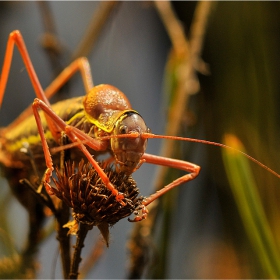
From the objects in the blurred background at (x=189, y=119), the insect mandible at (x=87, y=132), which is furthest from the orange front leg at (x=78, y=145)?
the blurred background at (x=189, y=119)

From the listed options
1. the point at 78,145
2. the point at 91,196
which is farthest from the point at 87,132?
the point at 91,196

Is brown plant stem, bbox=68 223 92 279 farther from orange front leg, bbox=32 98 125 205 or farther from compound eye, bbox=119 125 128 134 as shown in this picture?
compound eye, bbox=119 125 128 134

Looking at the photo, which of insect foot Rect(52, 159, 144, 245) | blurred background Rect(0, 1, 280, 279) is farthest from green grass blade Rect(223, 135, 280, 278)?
insect foot Rect(52, 159, 144, 245)

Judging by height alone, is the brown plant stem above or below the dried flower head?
below

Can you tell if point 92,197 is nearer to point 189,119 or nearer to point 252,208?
point 252,208

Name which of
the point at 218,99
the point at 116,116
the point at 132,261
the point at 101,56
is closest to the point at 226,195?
the point at 218,99

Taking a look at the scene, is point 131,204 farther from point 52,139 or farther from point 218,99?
point 218,99

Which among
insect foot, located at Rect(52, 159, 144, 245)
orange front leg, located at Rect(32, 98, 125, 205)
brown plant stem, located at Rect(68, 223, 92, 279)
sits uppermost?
orange front leg, located at Rect(32, 98, 125, 205)

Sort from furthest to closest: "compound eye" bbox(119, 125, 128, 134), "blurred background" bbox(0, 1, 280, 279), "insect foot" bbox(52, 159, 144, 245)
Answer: "blurred background" bbox(0, 1, 280, 279) < "compound eye" bbox(119, 125, 128, 134) < "insect foot" bbox(52, 159, 144, 245)
